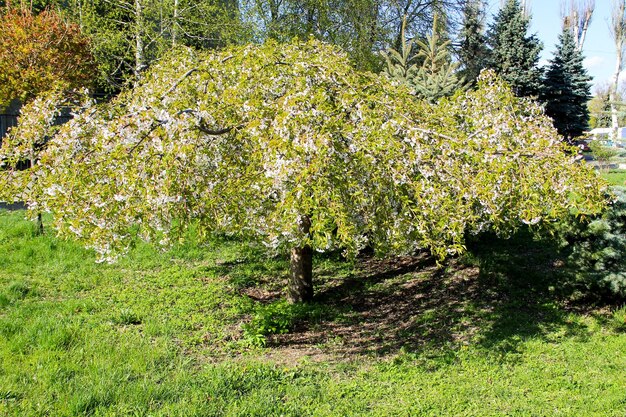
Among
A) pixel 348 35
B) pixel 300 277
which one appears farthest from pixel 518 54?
pixel 300 277

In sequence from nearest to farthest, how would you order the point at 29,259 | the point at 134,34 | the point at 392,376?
the point at 392,376 → the point at 29,259 → the point at 134,34

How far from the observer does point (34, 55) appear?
8.30 m

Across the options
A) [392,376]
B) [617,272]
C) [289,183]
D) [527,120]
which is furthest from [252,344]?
[617,272]

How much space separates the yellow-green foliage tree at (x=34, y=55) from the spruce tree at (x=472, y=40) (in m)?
13.2

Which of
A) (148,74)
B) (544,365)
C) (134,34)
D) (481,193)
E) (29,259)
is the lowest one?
(544,365)

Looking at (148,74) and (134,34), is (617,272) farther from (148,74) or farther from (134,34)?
(134,34)

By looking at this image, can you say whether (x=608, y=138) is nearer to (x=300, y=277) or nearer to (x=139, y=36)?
(x=300, y=277)

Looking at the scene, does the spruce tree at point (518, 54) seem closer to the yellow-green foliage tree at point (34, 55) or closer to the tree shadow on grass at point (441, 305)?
the tree shadow on grass at point (441, 305)

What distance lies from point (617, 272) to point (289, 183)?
3.70m

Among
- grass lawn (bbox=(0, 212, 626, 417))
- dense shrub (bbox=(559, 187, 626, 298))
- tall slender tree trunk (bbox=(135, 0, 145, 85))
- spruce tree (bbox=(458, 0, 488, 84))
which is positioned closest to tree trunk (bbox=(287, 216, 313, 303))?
grass lawn (bbox=(0, 212, 626, 417))

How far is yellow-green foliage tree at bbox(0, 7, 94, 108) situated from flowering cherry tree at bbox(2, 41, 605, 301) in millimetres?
4795

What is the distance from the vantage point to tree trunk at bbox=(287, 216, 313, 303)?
5668 millimetres

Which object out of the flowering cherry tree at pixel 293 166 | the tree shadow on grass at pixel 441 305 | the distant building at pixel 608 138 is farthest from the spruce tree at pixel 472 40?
the flowering cherry tree at pixel 293 166

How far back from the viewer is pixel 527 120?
4949 mm
